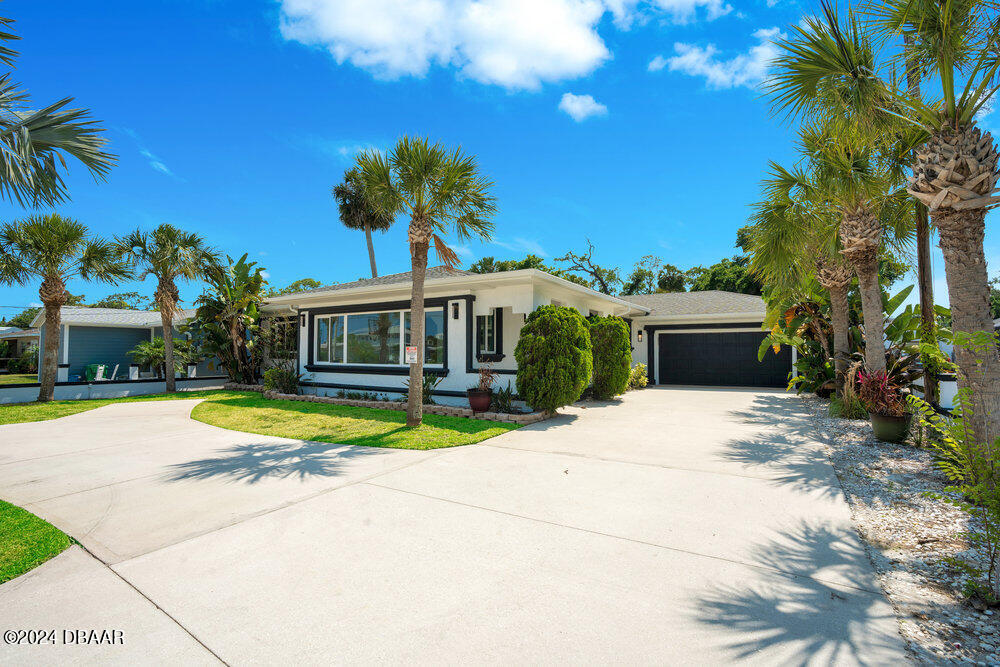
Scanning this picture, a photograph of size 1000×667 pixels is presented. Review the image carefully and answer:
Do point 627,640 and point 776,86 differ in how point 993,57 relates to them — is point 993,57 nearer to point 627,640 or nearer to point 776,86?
point 776,86

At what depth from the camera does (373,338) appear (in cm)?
1307

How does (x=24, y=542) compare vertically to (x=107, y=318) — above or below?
below

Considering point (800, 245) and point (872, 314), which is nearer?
point (872, 314)

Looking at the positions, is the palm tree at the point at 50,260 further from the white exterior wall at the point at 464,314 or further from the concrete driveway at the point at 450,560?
the concrete driveway at the point at 450,560

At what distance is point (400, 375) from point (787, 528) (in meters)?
10.0

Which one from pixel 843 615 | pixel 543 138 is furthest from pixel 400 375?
pixel 843 615

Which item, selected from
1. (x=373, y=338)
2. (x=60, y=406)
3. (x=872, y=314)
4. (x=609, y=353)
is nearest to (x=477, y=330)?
(x=373, y=338)

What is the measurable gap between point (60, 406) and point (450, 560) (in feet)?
46.0

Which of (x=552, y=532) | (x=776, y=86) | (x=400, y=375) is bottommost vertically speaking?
(x=552, y=532)

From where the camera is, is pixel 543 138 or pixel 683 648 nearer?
pixel 683 648

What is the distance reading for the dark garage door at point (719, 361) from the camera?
51.3 ft

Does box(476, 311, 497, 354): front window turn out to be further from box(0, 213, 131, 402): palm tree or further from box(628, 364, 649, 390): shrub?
box(0, 213, 131, 402): palm tree

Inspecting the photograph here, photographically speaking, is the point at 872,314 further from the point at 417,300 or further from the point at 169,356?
the point at 169,356

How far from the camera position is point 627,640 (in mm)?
2256
